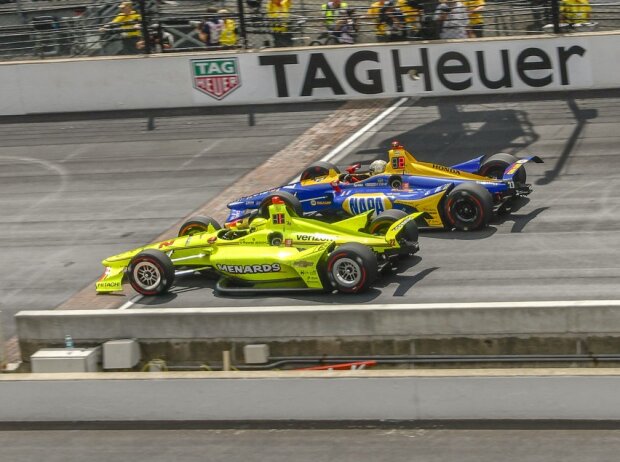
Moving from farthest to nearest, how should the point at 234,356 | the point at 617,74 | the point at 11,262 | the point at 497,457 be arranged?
1. the point at 617,74
2. the point at 11,262
3. the point at 234,356
4. the point at 497,457

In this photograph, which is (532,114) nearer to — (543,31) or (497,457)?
(543,31)

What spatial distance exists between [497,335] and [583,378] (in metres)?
2.07

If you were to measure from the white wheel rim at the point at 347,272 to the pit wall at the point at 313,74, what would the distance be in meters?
10.6

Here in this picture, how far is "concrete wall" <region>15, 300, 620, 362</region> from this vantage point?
41.0 feet

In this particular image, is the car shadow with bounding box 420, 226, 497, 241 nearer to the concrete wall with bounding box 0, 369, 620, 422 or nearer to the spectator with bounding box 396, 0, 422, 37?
the concrete wall with bounding box 0, 369, 620, 422

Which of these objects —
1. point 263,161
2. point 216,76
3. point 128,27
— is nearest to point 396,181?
point 263,161

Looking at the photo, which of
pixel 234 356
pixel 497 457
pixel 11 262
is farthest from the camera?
pixel 11 262

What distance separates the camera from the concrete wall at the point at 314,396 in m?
10.7

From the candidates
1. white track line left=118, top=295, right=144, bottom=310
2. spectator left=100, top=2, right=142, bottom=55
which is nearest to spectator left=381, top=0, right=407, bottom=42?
spectator left=100, top=2, right=142, bottom=55

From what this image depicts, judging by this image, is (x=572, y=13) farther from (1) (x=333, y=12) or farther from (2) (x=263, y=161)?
(2) (x=263, y=161)

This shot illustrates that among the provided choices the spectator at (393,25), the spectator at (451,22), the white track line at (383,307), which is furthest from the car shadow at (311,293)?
the spectator at (393,25)

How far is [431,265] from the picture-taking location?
1513 cm

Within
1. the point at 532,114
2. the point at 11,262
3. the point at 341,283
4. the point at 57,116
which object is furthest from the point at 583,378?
the point at 57,116

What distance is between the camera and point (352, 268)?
13969 mm
